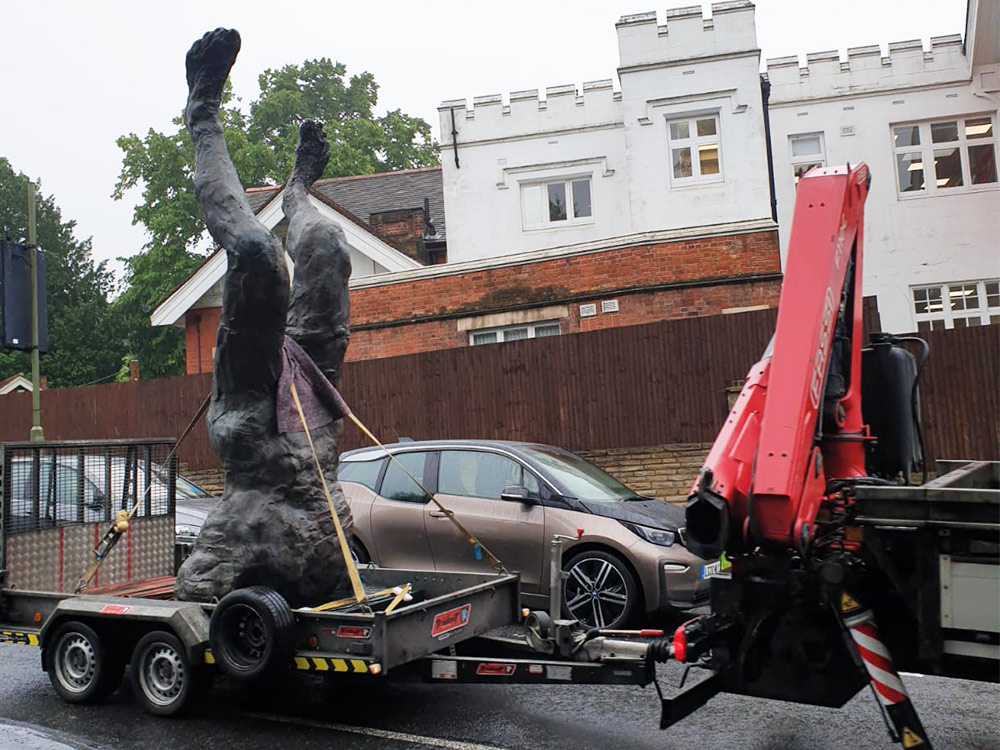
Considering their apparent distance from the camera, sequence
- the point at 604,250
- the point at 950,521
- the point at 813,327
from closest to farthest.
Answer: the point at 950,521
the point at 813,327
the point at 604,250

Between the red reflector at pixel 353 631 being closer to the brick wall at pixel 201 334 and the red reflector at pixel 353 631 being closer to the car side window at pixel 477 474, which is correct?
the car side window at pixel 477 474

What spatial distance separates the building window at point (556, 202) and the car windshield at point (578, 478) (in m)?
14.0

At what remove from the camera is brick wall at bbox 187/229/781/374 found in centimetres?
1625

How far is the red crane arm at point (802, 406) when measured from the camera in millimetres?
4434

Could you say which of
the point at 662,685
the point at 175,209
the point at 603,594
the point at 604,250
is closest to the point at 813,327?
the point at 662,685

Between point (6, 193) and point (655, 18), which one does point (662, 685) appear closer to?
point (655, 18)

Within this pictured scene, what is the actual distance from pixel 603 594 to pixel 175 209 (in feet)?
102

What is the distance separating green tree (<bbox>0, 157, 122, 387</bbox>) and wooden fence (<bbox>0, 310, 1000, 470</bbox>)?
31.8m

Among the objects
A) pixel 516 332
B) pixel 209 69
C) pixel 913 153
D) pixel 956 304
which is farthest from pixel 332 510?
pixel 913 153

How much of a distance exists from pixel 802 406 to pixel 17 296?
465 inches

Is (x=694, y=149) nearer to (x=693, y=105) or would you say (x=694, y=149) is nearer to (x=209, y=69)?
(x=693, y=105)

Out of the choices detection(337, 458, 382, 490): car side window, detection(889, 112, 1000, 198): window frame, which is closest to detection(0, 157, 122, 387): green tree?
detection(889, 112, 1000, 198): window frame

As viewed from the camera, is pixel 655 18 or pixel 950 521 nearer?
pixel 950 521

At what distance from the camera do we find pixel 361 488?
9008 millimetres
